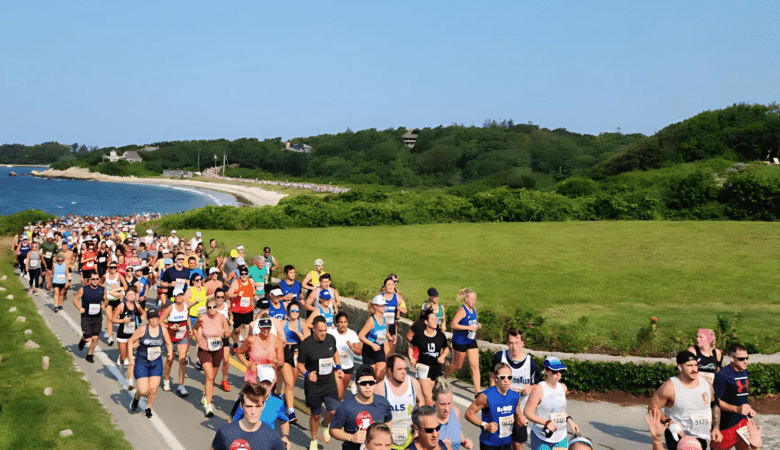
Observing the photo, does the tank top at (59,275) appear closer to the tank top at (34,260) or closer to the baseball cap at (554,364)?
the tank top at (34,260)

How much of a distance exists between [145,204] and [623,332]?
121003 millimetres

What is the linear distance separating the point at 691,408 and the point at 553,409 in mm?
1294

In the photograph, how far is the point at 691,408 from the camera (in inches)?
243

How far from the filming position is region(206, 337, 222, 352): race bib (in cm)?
956

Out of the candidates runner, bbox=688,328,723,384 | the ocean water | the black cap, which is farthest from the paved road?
the ocean water

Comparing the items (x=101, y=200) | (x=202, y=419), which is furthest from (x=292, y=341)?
(x=101, y=200)

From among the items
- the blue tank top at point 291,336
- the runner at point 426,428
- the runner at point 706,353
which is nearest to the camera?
the runner at point 426,428

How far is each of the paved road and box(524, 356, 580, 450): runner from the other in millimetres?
2544

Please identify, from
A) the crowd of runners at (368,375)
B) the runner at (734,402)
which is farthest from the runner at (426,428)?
the runner at (734,402)

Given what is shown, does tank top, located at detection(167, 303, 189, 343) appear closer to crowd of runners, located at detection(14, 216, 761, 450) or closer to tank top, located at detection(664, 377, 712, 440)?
crowd of runners, located at detection(14, 216, 761, 450)

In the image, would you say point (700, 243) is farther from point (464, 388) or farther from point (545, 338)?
point (464, 388)

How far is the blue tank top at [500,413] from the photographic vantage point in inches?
247

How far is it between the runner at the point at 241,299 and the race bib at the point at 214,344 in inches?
108

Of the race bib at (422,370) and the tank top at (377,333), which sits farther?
the tank top at (377,333)
